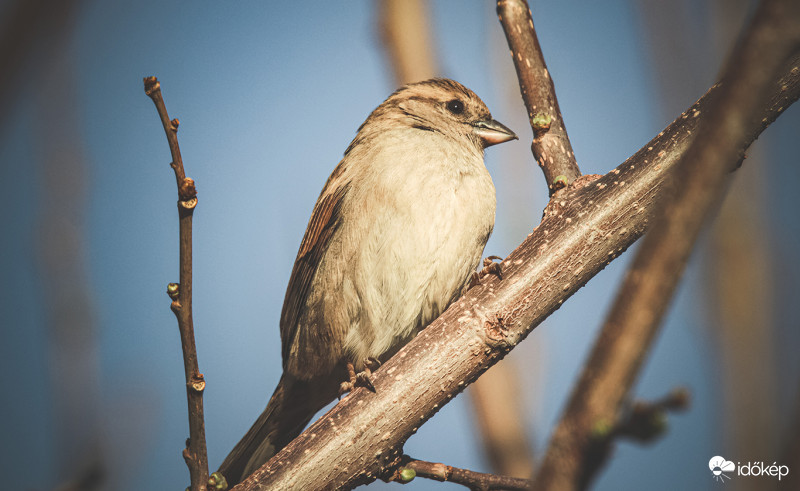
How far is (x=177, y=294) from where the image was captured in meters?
1.89

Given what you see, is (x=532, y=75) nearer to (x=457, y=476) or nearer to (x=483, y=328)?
(x=483, y=328)

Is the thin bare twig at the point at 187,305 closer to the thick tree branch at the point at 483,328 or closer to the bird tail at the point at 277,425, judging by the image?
the thick tree branch at the point at 483,328

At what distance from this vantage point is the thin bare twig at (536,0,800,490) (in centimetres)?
85

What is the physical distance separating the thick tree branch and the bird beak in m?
1.73

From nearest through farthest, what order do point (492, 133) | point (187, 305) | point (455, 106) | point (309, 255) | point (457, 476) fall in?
point (187, 305) < point (457, 476) < point (309, 255) < point (492, 133) < point (455, 106)

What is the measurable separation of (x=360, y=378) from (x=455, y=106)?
2449mm

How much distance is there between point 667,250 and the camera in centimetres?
91

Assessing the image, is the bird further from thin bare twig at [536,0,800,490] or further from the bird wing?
thin bare twig at [536,0,800,490]

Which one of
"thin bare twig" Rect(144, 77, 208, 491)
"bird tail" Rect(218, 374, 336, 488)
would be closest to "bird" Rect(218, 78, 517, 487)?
"bird tail" Rect(218, 374, 336, 488)

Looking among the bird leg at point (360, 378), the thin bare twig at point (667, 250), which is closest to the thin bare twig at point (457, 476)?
the bird leg at point (360, 378)

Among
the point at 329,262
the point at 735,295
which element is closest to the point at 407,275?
the point at 329,262

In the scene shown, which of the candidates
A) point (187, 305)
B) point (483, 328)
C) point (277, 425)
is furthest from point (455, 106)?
point (187, 305)

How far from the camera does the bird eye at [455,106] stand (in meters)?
4.33

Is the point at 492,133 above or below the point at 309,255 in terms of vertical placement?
above
